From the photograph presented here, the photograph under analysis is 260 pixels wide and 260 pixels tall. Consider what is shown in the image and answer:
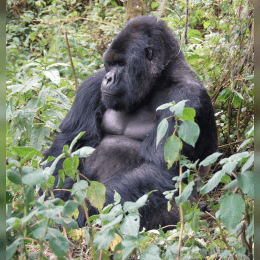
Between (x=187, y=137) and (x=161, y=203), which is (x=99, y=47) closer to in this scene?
(x=161, y=203)

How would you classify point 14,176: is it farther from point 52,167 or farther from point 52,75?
point 52,75

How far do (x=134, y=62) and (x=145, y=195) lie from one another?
60.6 inches

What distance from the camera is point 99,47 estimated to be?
17.5ft

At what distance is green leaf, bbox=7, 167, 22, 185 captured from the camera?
123cm

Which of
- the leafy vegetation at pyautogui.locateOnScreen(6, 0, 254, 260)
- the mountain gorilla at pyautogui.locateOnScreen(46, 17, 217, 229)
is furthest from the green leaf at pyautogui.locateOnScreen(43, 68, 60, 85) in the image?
the mountain gorilla at pyautogui.locateOnScreen(46, 17, 217, 229)

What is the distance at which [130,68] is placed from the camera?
2.71m

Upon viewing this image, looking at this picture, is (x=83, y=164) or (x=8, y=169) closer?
(x=8, y=169)

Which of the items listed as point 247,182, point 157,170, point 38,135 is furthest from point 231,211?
point 38,135

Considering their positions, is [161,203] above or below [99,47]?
below

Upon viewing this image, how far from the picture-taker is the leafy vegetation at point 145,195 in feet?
4.10

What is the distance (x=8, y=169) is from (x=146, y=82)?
1677 mm

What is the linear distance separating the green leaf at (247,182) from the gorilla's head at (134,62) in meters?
1.55

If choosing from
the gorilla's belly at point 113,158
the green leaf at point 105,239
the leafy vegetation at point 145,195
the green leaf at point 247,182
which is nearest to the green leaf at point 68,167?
the leafy vegetation at point 145,195

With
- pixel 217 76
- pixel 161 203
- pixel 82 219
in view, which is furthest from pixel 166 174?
pixel 217 76
